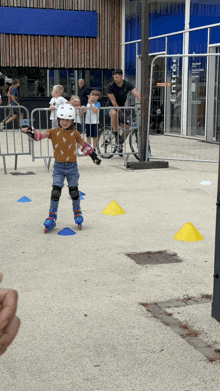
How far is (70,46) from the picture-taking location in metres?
22.8

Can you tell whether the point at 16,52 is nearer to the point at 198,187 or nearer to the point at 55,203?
the point at 198,187

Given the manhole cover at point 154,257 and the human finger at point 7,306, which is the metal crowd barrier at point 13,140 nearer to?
the manhole cover at point 154,257

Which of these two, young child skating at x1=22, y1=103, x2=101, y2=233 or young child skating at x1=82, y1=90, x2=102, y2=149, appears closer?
young child skating at x1=22, y1=103, x2=101, y2=233

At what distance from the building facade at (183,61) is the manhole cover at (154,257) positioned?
23.2ft

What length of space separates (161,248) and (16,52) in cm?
1864

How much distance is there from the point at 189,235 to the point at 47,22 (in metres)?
18.6

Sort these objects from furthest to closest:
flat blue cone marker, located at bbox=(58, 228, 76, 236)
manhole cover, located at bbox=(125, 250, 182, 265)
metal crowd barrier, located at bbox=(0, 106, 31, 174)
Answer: metal crowd barrier, located at bbox=(0, 106, 31, 174), flat blue cone marker, located at bbox=(58, 228, 76, 236), manhole cover, located at bbox=(125, 250, 182, 265)

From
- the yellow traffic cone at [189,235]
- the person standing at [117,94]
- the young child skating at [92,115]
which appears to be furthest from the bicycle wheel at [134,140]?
the yellow traffic cone at [189,235]

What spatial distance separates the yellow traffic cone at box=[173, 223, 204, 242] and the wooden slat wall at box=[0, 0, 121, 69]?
18214mm

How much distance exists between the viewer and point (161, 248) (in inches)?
219

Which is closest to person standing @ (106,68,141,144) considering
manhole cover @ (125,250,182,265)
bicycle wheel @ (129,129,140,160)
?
bicycle wheel @ (129,129,140,160)

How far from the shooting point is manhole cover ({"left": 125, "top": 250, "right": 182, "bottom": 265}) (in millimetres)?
5094

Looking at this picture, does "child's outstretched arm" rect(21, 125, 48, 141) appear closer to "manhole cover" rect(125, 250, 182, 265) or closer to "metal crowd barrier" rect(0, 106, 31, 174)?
"manhole cover" rect(125, 250, 182, 265)

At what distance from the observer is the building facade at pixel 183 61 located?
1322cm
